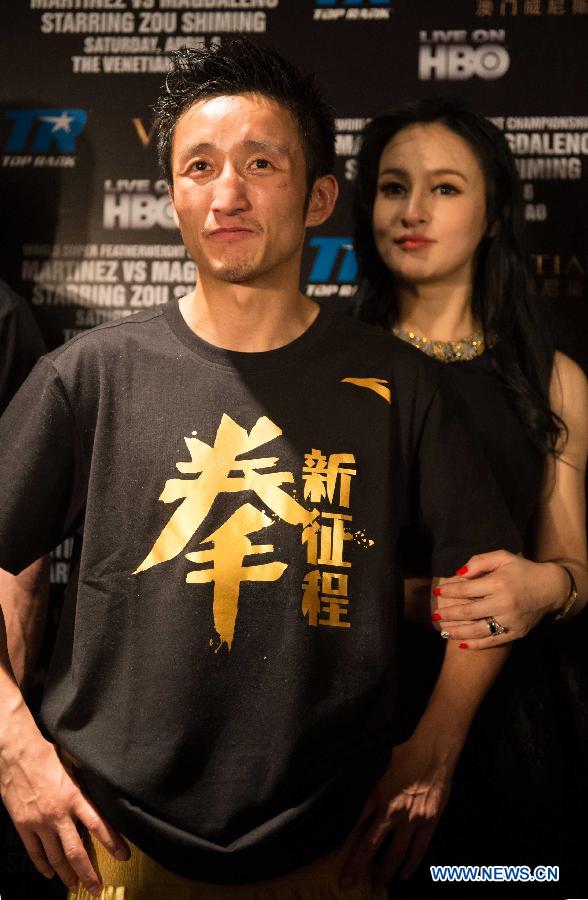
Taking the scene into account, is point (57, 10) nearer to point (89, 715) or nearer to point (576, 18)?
point (576, 18)

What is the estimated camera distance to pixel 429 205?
91.6 inches

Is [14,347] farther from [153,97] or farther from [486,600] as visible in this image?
[486,600]

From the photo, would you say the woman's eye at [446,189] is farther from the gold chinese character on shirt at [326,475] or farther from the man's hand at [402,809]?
the man's hand at [402,809]

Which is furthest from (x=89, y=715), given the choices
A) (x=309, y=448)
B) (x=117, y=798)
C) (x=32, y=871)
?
(x=32, y=871)

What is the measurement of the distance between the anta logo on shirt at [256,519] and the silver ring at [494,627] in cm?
34

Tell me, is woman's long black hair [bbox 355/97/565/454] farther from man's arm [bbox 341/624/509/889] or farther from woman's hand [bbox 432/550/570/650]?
man's arm [bbox 341/624/509/889]

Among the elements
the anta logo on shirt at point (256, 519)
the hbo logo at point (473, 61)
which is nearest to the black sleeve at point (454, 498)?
the anta logo on shirt at point (256, 519)

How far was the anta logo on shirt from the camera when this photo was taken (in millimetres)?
1600

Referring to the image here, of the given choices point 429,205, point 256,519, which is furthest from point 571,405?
point 256,519

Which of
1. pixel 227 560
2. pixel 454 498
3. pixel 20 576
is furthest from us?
pixel 20 576

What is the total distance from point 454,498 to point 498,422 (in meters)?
0.59

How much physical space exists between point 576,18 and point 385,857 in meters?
2.21

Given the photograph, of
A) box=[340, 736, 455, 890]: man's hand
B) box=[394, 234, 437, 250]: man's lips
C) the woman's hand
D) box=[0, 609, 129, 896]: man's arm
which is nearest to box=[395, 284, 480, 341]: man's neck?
box=[394, 234, 437, 250]: man's lips

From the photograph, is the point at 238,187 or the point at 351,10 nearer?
the point at 238,187
